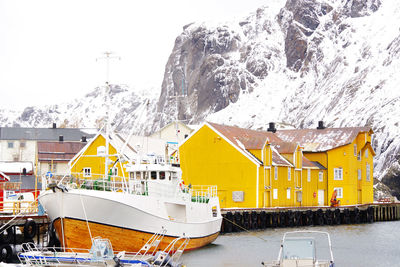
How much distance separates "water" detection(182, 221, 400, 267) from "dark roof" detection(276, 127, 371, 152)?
47.0 feet

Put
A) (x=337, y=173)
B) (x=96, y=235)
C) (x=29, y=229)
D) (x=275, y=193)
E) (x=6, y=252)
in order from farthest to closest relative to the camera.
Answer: (x=337, y=173)
(x=275, y=193)
(x=29, y=229)
(x=6, y=252)
(x=96, y=235)

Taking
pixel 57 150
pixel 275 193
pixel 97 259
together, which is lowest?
pixel 97 259

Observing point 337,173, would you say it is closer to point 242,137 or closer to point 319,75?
point 242,137

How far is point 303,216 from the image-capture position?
62.5 meters

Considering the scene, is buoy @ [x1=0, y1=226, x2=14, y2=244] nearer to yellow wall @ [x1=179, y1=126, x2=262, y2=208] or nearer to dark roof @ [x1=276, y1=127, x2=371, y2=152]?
yellow wall @ [x1=179, y1=126, x2=262, y2=208]

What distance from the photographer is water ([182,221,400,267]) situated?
37938mm

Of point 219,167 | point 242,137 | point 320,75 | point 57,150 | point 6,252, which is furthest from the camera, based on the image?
point 320,75

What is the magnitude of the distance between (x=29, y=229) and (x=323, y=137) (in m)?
44.7

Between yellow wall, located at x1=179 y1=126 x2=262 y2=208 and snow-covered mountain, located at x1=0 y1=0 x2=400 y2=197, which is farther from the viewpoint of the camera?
snow-covered mountain, located at x1=0 y1=0 x2=400 y2=197

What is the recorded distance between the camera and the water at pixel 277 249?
37.9 meters

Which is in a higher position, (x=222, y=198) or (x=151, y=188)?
(x=151, y=188)

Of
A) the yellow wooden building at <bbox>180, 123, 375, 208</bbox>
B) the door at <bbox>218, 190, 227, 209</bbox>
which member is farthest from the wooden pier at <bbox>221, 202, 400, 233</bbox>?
the door at <bbox>218, 190, 227, 209</bbox>

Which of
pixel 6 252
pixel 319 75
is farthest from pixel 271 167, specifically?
pixel 319 75

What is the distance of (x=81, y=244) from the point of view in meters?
33.8
